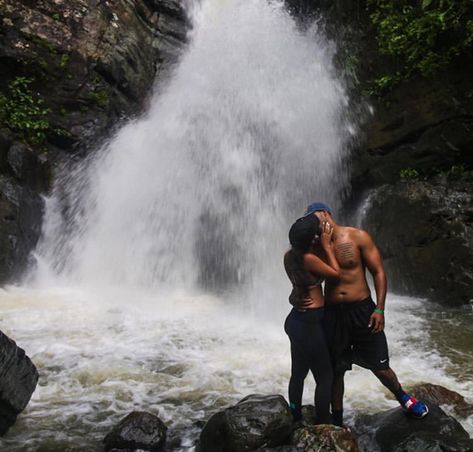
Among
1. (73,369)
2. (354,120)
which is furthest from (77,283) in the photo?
(354,120)

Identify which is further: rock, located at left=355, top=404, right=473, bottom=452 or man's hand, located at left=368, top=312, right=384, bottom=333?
man's hand, located at left=368, top=312, right=384, bottom=333

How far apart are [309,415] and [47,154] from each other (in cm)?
1014

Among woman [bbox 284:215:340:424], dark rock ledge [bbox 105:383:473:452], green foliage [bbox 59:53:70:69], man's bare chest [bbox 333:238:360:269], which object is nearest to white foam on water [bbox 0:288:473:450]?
dark rock ledge [bbox 105:383:473:452]

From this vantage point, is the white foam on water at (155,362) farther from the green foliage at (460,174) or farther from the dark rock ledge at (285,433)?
the green foliage at (460,174)

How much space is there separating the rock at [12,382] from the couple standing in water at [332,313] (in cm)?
256

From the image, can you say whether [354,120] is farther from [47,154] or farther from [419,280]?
[47,154]

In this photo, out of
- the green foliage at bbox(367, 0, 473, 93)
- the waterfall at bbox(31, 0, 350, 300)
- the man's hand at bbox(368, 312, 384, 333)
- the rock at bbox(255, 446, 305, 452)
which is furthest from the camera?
the waterfall at bbox(31, 0, 350, 300)

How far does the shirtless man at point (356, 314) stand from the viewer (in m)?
3.92

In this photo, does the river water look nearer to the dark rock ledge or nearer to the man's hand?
the dark rock ledge

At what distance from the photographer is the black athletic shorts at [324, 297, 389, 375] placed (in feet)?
12.9

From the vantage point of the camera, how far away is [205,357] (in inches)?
240

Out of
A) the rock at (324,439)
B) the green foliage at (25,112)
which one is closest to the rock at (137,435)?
the rock at (324,439)

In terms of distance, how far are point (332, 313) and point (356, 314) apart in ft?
0.69

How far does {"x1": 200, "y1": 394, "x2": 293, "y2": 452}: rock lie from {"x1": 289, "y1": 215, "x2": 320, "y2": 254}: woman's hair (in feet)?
4.57
